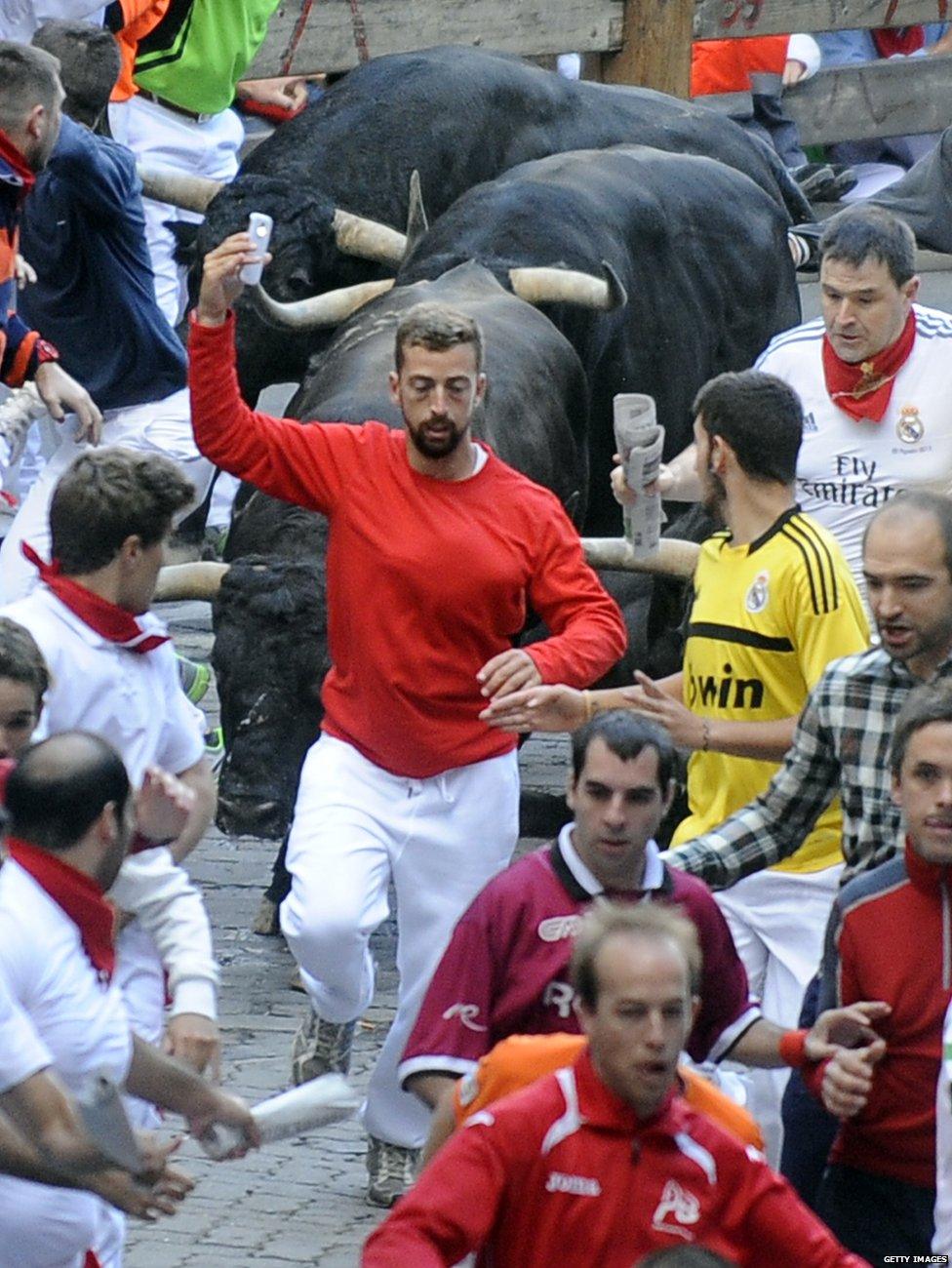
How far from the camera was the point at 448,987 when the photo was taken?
5336 mm

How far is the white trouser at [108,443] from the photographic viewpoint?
8523 millimetres

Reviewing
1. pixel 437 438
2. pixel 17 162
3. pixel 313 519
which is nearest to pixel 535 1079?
pixel 437 438

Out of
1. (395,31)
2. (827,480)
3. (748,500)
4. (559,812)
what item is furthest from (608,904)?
(395,31)

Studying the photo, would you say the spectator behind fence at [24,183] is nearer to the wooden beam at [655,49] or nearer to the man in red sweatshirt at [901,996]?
the man in red sweatshirt at [901,996]

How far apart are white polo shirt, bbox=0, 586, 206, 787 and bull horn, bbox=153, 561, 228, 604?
318cm

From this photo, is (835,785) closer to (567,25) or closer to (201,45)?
(201,45)

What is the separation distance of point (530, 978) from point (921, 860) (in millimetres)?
759

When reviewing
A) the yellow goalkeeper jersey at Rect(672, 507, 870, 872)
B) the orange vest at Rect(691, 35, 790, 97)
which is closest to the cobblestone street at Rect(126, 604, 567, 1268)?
the yellow goalkeeper jersey at Rect(672, 507, 870, 872)

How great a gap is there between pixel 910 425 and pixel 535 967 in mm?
2770

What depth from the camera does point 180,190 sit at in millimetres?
11609

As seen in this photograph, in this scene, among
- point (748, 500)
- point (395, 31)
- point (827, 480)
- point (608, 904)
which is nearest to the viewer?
point (608, 904)

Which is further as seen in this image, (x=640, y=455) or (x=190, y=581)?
(x=190, y=581)

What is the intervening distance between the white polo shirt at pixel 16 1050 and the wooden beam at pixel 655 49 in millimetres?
9799

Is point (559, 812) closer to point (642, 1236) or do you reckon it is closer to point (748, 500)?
point (748, 500)
